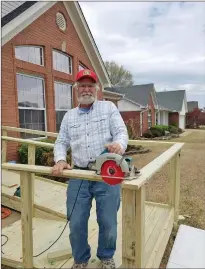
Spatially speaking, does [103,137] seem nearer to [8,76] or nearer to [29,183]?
[29,183]

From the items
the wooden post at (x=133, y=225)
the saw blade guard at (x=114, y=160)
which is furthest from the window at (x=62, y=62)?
the wooden post at (x=133, y=225)

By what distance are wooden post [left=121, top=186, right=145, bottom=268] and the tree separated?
39.8 meters

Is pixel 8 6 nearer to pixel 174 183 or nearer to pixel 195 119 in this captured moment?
pixel 174 183

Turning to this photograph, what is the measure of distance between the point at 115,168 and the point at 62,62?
7.77 m

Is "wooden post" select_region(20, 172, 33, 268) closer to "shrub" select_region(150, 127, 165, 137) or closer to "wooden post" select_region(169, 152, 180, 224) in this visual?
"wooden post" select_region(169, 152, 180, 224)

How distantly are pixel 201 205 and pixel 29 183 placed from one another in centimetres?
348

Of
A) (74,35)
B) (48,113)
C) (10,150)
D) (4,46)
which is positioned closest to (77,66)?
(74,35)

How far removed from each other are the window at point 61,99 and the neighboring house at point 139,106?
8870 millimetres

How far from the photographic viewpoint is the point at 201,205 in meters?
4.52

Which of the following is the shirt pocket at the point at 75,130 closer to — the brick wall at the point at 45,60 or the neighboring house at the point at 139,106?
the brick wall at the point at 45,60

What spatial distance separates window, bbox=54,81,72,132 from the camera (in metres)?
8.58

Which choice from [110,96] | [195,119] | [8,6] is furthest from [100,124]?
[195,119]

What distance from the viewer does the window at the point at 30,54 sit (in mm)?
6948

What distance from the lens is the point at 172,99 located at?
3334 cm
